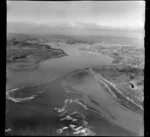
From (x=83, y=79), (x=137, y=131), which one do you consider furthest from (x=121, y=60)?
(x=137, y=131)

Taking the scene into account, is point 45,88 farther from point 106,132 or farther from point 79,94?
point 106,132

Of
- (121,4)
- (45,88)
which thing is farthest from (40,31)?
(121,4)

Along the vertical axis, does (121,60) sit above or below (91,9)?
below
